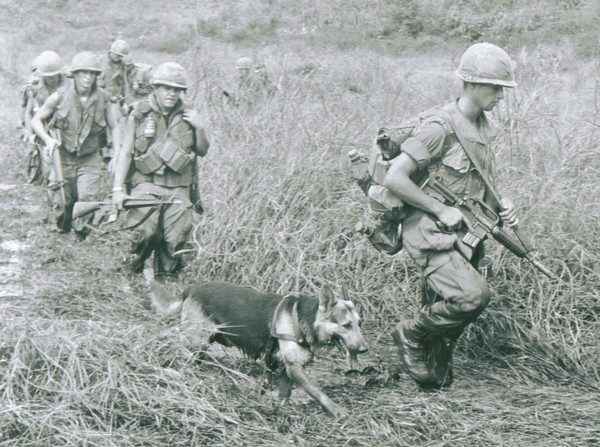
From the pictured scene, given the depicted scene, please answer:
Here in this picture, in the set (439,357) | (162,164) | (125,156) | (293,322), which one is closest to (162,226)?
(162,164)

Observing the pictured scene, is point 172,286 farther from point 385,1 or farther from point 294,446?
point 385,1

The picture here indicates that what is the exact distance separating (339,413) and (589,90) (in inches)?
233

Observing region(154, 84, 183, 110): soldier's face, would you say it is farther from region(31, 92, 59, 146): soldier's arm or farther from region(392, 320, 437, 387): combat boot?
region(392, 320, 437, 387): combat boot

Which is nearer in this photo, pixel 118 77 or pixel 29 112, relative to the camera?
pixel 29 112

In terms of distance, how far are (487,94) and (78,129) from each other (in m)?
5.35

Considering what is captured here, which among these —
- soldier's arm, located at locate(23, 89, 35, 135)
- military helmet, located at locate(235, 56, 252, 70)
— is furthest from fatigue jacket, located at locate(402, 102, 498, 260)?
soldier's arm, located at locate(23, 89, 35, 135)

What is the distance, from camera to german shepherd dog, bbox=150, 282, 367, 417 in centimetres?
502

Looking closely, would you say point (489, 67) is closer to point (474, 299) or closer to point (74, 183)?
point (474, 299)

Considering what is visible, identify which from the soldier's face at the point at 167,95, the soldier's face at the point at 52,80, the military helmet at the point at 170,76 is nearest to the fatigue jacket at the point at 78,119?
the soldier's face at the point at 52,80

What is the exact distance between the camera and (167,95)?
707 cm

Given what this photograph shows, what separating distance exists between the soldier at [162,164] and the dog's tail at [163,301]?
1.24m

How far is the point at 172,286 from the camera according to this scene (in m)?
7.27

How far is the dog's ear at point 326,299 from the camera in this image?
16.3 feet

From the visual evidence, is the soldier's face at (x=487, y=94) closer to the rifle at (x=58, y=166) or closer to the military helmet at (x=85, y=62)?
the military helmet at (x=85, y=62)
